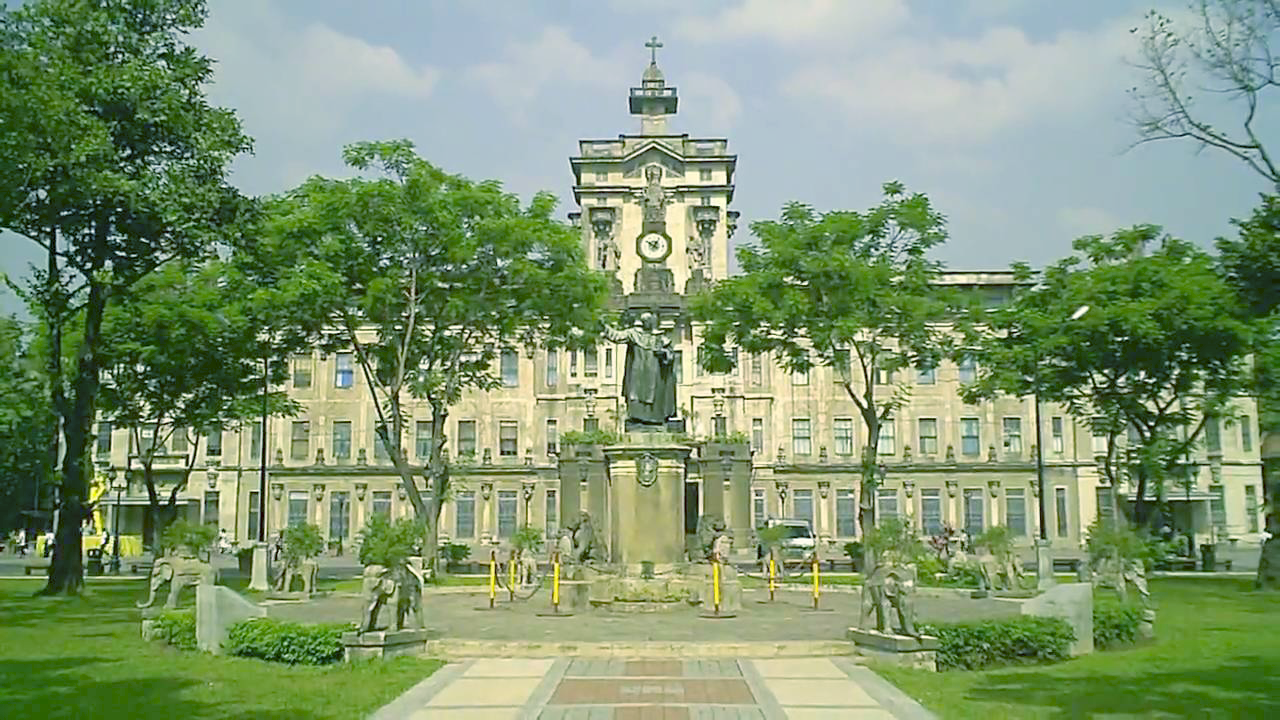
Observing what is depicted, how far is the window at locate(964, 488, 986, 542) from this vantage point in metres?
66.8

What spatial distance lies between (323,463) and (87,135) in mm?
43834

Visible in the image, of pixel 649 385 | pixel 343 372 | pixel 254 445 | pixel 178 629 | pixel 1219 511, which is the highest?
pixel 343 372

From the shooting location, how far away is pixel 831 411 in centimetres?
6762

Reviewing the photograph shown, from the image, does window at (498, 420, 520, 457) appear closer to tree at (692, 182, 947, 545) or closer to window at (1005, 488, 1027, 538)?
window at (1005, 488, 1027, 538)

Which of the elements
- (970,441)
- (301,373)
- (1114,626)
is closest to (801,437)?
(970,441)

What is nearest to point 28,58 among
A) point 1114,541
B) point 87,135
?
point 87,135

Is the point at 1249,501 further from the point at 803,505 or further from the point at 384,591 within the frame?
the point at 384,591

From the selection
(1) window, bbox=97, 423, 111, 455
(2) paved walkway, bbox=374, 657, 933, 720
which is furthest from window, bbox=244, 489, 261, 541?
(2) paved walkway, bbox=374, 657, 933, 720

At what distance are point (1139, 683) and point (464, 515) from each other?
5542cm

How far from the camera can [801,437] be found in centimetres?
6725

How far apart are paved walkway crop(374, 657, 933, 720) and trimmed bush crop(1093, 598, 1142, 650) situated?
4342mm

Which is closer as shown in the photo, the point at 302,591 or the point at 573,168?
the point at 302,591

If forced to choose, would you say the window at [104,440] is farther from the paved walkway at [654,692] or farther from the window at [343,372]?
the paved walkway at [654,692]

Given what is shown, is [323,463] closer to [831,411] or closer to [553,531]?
[553,531]
